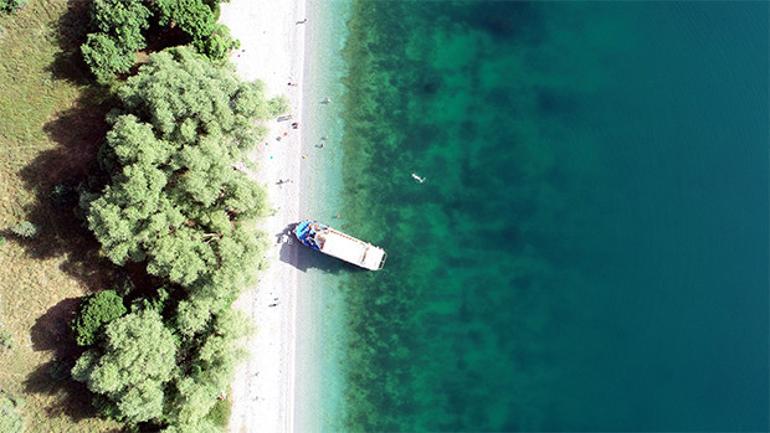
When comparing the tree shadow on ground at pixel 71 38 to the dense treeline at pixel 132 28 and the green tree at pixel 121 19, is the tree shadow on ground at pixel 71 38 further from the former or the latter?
the green tree at pixel 121 19

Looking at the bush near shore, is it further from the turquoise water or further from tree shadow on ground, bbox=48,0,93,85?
the turquoise water

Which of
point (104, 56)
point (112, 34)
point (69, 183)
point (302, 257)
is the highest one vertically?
point (112, 34)

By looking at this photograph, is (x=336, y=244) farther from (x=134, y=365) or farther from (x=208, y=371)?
(x=134, y=365)

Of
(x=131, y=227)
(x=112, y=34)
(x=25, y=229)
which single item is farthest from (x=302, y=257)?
(x=112, y=34)

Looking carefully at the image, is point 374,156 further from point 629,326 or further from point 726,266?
point 726,266

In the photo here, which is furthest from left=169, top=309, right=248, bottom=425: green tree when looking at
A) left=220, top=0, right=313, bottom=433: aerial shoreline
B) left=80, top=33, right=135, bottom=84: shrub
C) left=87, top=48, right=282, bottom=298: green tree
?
left=80, top=33, right=135, bottom=84: shrub

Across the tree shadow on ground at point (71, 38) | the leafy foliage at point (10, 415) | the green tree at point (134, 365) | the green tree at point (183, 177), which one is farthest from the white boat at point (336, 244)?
the leafy foliage at point (10, 415)

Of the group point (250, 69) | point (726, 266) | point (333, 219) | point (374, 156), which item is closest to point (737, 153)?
point (726, 266)

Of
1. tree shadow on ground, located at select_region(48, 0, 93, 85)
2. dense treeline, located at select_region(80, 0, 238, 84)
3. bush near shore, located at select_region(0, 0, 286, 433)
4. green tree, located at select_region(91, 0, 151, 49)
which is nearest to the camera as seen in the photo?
bush near shore, located at select_region(0, 0, 286, 433)
